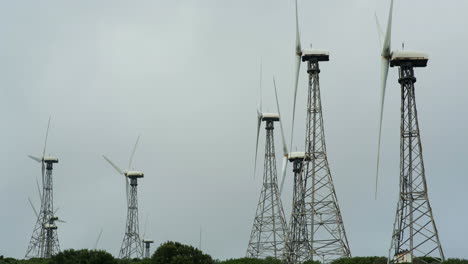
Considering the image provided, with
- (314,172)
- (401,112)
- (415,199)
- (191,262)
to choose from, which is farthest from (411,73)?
(191,262)

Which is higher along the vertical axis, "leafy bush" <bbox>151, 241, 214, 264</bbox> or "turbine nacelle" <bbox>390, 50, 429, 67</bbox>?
"turbine nacelle" <bbox>390, 50, 429, 67</bbox>

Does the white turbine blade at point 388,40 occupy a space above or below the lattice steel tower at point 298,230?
above

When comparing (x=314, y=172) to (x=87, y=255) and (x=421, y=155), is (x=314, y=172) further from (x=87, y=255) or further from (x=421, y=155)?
(x=87, y=255)

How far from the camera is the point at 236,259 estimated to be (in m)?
137

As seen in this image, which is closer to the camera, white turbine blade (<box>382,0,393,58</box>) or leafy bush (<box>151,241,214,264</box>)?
white turbine blade (<box>382,0,393,58</box>)

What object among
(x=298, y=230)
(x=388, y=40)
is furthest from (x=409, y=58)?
(x=298, y=230)

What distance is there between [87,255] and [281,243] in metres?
40.8

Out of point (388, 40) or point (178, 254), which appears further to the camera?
point (178, 254)

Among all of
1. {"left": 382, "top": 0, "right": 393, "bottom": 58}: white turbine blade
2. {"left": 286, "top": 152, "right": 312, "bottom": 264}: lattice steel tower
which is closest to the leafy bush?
{"left": 286, "top": 152, "right": 312, "bottom": 264}: lattice steel tower

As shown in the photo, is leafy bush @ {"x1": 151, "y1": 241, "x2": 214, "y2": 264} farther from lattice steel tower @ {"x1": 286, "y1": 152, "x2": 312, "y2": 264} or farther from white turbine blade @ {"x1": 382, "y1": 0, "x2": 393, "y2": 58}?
white turbine blade @ {"x1": 382, "y1": 0, "x2": 393, "y2": 58}

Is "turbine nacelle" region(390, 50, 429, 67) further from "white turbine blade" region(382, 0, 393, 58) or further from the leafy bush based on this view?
the leafy bush

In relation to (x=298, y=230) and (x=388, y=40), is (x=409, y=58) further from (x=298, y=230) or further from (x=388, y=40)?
(x=298, y=230)

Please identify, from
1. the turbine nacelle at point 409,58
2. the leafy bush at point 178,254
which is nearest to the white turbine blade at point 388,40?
the turbine nacelle at point 409,58

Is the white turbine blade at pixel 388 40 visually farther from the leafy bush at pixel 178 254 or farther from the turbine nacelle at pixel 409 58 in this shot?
the leafy bush at pixel 178 254
